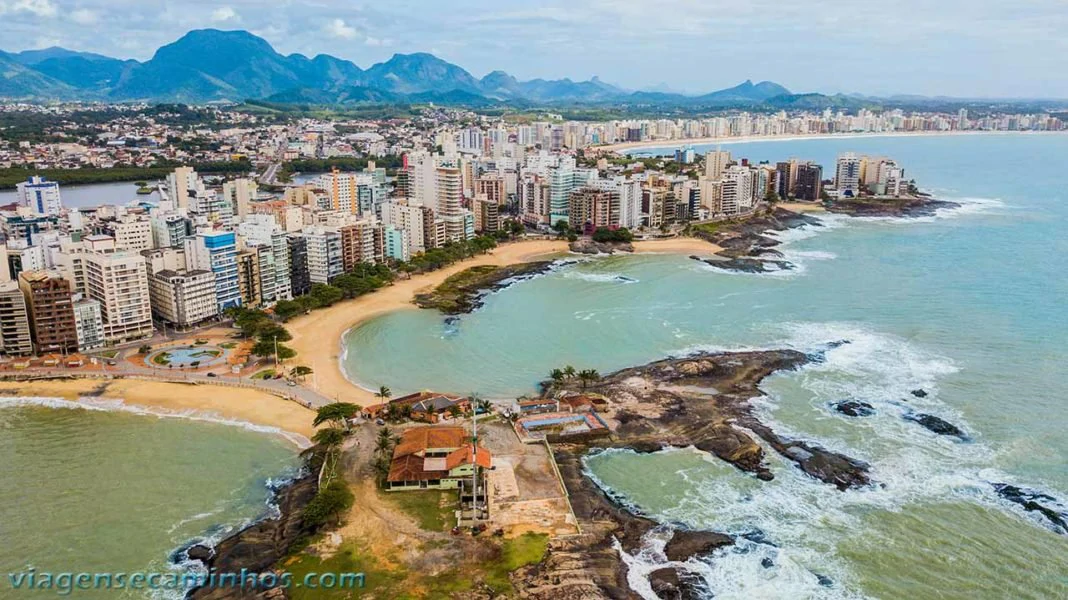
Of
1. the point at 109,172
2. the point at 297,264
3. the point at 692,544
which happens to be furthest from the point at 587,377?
the point at 109,172

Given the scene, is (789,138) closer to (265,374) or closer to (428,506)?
(265,374)

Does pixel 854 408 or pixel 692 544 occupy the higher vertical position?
pixel 854 408

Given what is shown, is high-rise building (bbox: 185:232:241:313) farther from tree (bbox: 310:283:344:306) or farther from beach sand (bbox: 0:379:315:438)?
beach sand (bbox: 0:379:315:438)

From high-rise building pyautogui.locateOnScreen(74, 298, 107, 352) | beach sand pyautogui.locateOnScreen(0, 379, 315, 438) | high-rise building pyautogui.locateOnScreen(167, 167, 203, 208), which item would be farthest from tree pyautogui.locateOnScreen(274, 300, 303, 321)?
high-rise building pyautogui.locateOnScreen(167, 167, 203, 208)

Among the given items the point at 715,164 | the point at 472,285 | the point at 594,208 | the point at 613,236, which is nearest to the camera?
the point at 472,285

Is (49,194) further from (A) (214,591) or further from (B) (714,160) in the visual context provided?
(B) (714,160)

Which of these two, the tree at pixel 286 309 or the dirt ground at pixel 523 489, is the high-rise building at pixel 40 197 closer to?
the tree at pixel 286 309
